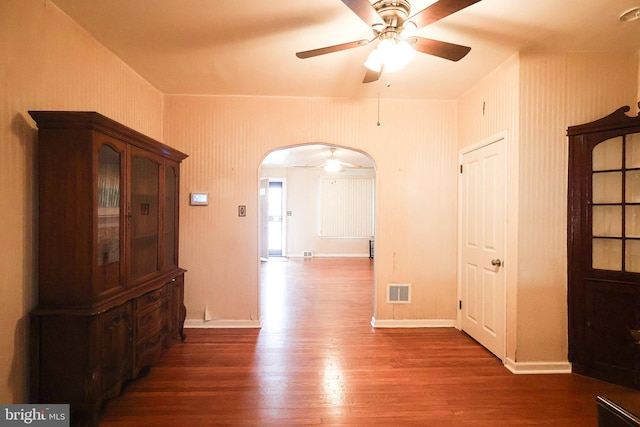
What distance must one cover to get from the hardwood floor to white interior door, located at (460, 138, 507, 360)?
0.84 feet

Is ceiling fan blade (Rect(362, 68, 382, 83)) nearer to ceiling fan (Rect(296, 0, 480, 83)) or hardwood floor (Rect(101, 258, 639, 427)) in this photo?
ceiling fan (Rect(296, 0, 480, 83))

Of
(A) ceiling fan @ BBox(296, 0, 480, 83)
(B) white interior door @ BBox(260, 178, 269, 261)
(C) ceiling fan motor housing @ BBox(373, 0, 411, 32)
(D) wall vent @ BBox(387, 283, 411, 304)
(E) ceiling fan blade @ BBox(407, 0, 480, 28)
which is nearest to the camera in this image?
(E) ceiling fan blade @ BBox(407, 0, 480, 28)

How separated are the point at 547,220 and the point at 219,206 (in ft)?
11.1

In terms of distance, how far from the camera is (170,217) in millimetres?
2957

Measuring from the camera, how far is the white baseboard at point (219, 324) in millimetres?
3475

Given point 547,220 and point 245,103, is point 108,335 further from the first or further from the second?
point 547,220

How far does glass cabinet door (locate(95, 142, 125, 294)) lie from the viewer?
6.40 ft

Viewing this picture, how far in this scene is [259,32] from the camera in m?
2.27

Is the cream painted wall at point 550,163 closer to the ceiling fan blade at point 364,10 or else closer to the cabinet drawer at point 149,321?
the ceiling fan blade at point 364,10

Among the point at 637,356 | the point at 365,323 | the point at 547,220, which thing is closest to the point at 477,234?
the point at 547,220

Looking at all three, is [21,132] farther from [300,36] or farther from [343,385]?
[343,385]

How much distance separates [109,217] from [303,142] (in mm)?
2163

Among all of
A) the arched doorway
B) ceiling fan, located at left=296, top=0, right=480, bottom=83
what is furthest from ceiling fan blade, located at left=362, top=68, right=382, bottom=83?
the arched doorway

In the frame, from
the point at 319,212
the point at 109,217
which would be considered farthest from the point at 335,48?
the point at 319,212
